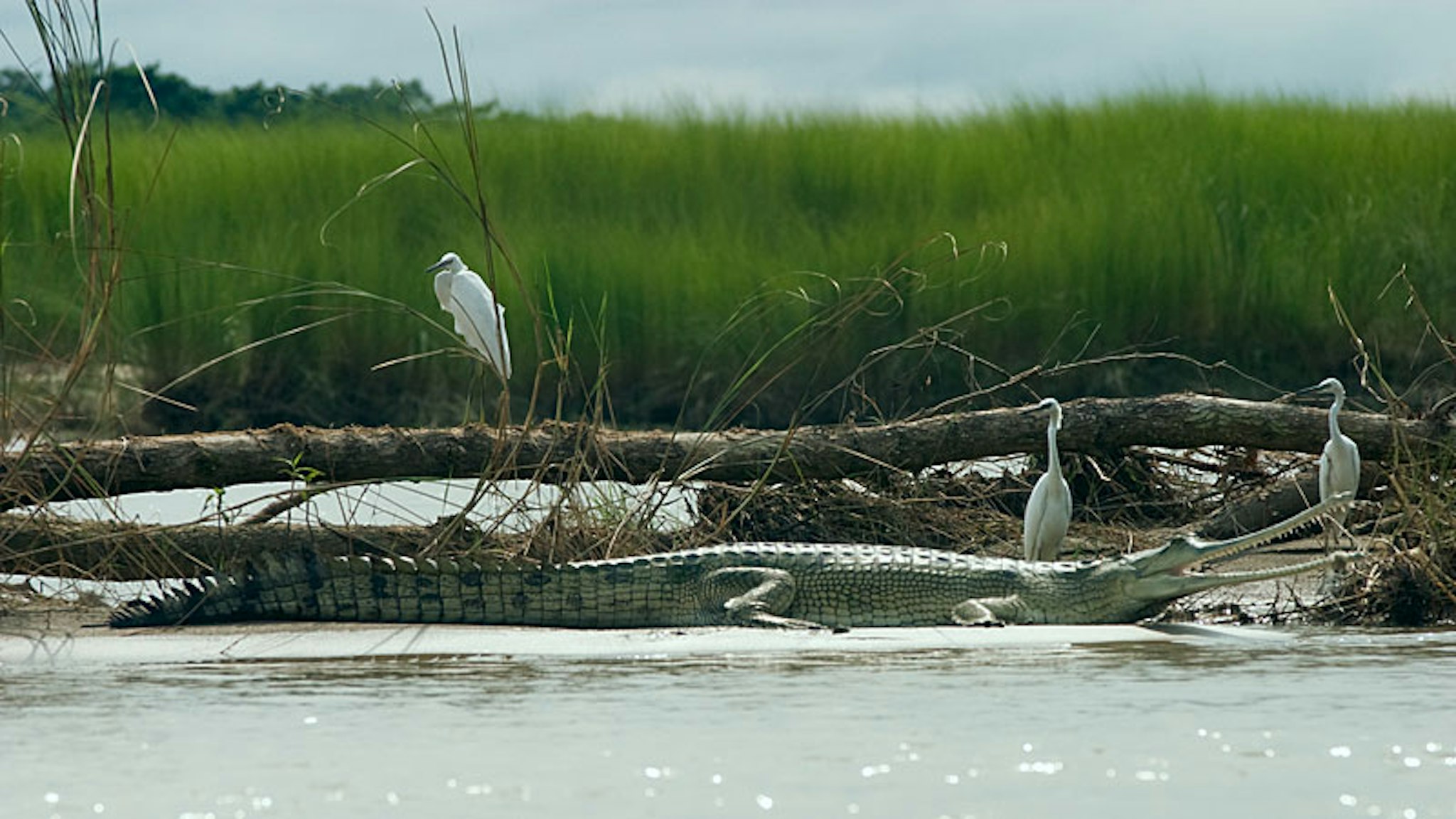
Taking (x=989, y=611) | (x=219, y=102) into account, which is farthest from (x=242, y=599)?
(x=219, y=102)

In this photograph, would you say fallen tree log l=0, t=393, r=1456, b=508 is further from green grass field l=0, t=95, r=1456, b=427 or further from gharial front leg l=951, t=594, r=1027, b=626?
green grass field l=0, t=95, r=1456, b=427

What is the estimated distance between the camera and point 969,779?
396 centimetres

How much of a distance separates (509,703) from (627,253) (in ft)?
29.7

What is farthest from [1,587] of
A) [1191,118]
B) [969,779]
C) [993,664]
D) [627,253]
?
[1191,118]

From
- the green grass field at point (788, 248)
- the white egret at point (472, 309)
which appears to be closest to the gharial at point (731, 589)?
the white egret at point (472, 309)

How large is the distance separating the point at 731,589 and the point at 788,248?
783 cm

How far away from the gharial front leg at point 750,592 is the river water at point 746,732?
0.43m

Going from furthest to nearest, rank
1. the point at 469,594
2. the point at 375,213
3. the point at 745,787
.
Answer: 1. the point at 375,213
2. the point at 469,594
3. the point at 745,787

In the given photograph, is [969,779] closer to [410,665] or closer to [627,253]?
[410,665]

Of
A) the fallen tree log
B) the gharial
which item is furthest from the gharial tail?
the fallen tree log

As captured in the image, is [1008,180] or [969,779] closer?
[969,779]

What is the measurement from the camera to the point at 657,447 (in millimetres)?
7445

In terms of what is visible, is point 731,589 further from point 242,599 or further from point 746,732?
point 746,732

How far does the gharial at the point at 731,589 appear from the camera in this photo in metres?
6.21
